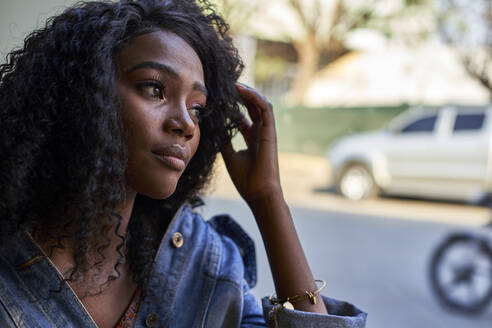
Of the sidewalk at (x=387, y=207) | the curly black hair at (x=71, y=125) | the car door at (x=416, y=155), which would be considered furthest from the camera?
the car door at (x=416, y=155)

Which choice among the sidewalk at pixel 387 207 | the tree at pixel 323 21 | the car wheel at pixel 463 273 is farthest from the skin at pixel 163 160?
the tree at pixel 323 21

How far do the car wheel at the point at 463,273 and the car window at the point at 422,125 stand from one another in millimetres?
3787

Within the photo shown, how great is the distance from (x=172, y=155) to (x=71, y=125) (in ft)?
0.64

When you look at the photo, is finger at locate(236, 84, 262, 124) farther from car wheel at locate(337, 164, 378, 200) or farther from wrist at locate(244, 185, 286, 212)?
car wheel at locate(337, 164, 378, 200)

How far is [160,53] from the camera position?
3.48 feet

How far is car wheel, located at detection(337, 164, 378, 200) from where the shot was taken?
7.45 meters

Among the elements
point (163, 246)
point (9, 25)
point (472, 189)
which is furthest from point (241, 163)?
point (472, 189)

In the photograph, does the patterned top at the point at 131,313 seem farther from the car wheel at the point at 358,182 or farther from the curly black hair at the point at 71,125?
the car wheel at the point at 358,182

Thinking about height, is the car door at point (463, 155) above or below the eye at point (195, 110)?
above

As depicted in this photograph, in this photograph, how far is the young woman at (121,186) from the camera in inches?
39.2

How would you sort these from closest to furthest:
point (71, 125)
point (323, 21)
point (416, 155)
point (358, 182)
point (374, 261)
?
point (71, 125)
point (374, 261)
point (416, 155)
point (358, 182)
point (323, 21)

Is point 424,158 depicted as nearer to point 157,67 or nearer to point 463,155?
point 463,155

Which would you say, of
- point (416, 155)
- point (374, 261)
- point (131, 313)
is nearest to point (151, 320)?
point (131, 313)

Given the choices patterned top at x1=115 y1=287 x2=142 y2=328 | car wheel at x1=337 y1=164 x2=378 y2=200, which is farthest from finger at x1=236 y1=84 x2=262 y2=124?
car wheel at x1=337 y1=164 x2=378 y2=200
